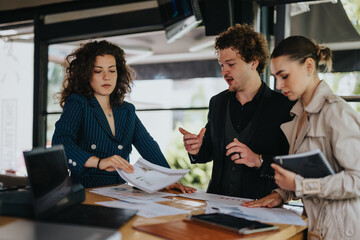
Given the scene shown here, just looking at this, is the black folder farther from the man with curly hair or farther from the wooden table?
the man with curly hair

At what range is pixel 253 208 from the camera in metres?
1.68

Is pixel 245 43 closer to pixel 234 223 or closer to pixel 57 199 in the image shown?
pixel 234 223

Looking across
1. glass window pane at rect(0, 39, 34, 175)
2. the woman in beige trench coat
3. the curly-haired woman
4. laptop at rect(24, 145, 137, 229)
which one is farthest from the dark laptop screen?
glass window pane at rect(0, 39, 34, 175)

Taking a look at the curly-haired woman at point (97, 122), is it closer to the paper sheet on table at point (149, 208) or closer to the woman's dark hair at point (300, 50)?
the paper sheet on table at point (149, 208)

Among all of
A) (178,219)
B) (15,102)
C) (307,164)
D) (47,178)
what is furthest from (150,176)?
(15,102)

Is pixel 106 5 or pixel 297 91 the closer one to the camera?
pixel 297 91

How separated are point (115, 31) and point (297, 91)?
9.13 feet

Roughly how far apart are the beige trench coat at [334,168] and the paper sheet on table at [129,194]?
0.66 m

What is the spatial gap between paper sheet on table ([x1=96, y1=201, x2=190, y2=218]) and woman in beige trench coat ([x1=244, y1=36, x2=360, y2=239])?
1.19 ft

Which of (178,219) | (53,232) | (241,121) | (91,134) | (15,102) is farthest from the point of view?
(15,102)

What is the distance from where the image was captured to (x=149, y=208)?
1576 mm

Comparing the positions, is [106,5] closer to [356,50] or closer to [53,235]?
[356,50]

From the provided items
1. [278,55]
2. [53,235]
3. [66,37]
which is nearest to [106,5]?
[66,37]

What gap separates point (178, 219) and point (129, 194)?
514mm
